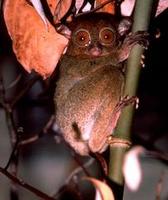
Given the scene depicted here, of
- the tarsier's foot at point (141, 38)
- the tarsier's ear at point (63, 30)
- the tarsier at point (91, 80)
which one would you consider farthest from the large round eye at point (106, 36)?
the tarsier's foot at point (141, 38)

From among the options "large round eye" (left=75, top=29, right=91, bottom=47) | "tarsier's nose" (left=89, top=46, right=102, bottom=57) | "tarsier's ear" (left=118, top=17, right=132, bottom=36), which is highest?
"tarsier's ear" (left=118, top=17, right=132, bottom=36)

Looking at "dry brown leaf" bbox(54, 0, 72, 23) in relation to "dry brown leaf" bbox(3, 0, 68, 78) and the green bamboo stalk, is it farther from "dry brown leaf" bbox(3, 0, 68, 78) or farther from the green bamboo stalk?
the green bamboo stalk

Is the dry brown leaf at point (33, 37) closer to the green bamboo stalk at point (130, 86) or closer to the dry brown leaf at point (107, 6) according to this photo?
the dry brown leaf at point (107, 6)

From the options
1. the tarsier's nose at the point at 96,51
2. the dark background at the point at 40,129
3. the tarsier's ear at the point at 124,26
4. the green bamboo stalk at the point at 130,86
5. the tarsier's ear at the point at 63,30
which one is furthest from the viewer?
the dark background at the point at 40,129

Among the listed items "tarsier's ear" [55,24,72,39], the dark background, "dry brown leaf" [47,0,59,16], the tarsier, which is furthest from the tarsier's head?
the dark background

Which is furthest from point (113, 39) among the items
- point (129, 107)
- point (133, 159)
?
point (133, 159)

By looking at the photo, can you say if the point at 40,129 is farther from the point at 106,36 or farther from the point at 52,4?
the point at 52,4

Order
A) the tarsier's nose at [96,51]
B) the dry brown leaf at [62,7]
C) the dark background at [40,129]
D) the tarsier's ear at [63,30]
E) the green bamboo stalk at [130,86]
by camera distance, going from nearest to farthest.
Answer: the green bamboo stalk at [130,86]
the dry brown leaf at [62,7]
the tarsier's ear at [63,30]
the tarsier's nose at [96,51]
the dark background at [40,129]

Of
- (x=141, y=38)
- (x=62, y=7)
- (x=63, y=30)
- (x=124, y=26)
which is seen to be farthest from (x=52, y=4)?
(x=124, y=26)
